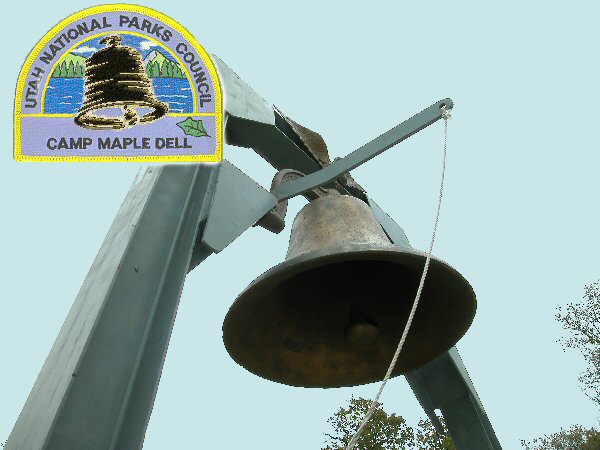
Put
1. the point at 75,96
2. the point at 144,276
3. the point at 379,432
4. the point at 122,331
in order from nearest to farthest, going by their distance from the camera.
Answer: the point at 122,331, the point at 144,276, the point at 75,96, the point at 379,432

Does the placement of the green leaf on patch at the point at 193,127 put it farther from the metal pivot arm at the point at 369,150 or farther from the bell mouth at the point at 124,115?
the metal pivot arm at the point at 369,150

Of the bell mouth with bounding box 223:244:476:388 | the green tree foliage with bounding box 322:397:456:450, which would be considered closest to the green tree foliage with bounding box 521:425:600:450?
the green tree foliage with bounding box 322:397:456:450

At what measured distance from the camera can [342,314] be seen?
8.88 ft

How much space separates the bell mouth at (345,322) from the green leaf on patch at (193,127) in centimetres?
71

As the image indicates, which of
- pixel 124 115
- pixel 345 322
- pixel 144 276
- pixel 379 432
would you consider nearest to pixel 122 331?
pixel 144 276

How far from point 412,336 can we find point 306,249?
0.70 m

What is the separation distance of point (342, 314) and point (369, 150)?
80 cm

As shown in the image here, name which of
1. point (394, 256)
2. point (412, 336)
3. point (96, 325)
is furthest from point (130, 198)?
point (412, 336)

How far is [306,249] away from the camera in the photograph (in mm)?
2391

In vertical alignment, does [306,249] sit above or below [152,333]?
above

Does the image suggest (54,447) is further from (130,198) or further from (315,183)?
(315,183)

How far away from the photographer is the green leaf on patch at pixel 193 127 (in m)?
2.34

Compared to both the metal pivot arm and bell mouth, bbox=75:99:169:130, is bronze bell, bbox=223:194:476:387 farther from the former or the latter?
bell mouth, bbox=75:99:169:130

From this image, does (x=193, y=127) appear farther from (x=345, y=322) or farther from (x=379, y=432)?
(x=379, y=432)
